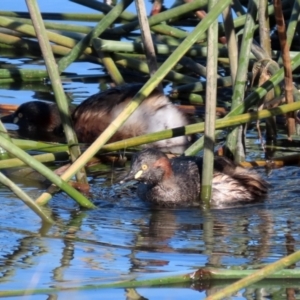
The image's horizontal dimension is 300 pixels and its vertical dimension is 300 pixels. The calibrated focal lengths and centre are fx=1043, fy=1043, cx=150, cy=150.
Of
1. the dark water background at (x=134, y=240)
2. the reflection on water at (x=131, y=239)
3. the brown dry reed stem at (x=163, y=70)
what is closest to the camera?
the dark water background at (x=134, y=240)

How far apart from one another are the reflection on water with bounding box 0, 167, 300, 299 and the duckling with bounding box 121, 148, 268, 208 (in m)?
0.14

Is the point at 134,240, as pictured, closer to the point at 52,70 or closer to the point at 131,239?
the point at 131,239

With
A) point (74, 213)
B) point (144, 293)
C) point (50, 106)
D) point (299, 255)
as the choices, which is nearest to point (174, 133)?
point (74, 213)

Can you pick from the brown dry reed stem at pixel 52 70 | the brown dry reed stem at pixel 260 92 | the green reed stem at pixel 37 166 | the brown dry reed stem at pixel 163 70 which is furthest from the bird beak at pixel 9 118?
the brown dry reed stem at pixel 163 70

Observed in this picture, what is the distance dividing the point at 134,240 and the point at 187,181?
1.25 m

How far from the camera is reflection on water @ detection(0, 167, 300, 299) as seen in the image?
4.88 metres

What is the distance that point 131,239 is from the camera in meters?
5.69

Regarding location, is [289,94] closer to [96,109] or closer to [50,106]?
[96,109]

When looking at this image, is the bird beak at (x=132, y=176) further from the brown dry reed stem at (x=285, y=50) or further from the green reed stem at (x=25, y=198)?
the brown dry reed stem at (x=285, y=50)

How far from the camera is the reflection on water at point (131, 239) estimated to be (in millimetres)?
4883

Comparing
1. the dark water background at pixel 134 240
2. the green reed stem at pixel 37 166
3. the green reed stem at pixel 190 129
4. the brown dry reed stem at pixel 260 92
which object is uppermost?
the brown dry reed stem at pixel 260 92

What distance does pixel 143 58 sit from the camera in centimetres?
972

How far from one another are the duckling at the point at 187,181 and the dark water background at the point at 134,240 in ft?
0.40

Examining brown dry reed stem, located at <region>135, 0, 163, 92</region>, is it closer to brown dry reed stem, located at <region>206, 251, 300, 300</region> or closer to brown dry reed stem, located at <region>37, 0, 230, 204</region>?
brown dry reed stem, located at <region>37, 0, 230, 204</region>
